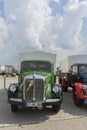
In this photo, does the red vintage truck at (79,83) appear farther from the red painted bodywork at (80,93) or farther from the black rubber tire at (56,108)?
the black rubber tire at (56,108)

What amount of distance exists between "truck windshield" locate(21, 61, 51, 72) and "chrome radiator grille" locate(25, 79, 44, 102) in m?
2.29

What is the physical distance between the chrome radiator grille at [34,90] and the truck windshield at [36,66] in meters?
2.29

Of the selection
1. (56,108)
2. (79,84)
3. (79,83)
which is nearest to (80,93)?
(79,84)

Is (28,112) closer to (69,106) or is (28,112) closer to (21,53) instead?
(69,106)

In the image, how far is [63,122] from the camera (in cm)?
887

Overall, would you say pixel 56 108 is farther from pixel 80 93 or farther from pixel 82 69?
pixel 82 69

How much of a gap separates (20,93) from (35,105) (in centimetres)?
90

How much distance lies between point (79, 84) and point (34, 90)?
2.88 metres

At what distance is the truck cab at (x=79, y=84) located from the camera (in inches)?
434

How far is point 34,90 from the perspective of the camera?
9.55 m

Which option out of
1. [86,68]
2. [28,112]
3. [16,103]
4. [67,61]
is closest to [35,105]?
[16,103]

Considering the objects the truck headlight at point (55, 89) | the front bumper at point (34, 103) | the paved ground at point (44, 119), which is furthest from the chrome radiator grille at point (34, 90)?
the paved ground at point (44, 119)

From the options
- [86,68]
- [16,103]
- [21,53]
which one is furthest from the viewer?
[21,53]

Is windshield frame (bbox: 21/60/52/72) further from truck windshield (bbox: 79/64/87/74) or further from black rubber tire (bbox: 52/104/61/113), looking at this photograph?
black rubber tire (bbox: 52/104/61/113)
